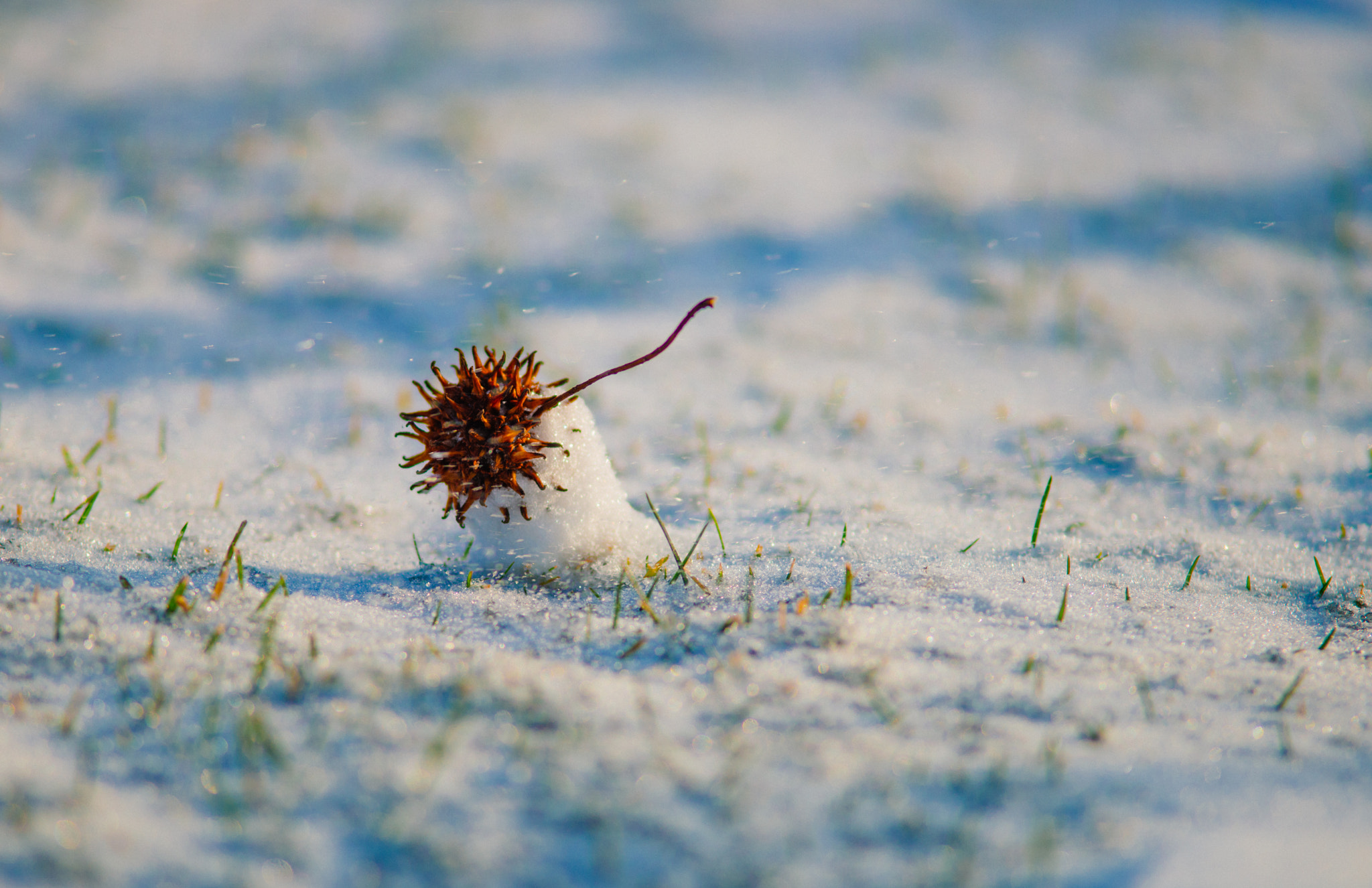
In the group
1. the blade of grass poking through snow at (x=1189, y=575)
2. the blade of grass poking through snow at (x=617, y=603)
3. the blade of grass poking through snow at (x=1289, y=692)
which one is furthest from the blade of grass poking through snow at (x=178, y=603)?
the blade of grass poking through snow at (x=1189, y=575)

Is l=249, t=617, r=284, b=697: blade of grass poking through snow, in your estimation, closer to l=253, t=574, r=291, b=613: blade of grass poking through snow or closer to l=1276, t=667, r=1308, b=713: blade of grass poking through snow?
l=253, t=574, r=291, b=613: blade of grass poking through snow

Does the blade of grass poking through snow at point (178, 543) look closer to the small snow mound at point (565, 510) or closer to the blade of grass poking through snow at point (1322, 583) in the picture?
the small snow mound at point (565, 510)

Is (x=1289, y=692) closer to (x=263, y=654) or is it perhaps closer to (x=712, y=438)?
(x=712, y=438)

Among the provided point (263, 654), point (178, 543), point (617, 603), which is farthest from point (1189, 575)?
point (178, 543)

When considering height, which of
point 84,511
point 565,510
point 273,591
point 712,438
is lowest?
point 273,591

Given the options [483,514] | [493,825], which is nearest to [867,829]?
[493,825]

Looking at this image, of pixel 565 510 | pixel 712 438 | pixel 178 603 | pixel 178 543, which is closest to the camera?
pixel 178 603
